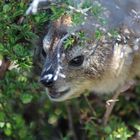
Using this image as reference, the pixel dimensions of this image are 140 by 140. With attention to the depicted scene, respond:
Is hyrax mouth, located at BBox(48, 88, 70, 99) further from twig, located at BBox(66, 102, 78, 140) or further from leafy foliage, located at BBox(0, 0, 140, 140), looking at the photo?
twig, located at BBox(66, 102, 78, 140)

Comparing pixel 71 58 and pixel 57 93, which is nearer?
pixel 71 58

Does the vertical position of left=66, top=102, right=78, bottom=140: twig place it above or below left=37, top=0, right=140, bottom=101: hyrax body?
below

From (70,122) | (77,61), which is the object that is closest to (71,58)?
(77,61)

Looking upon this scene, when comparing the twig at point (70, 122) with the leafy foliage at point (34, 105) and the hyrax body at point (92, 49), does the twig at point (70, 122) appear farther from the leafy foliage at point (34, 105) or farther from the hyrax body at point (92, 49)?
the hyrax body at point (92, 49)

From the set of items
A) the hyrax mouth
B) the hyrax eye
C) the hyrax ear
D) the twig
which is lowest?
the twig

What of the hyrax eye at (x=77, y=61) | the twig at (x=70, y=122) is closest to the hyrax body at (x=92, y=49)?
the hyrax eye at (x=77, y=61)

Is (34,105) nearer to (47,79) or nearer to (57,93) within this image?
(57,93)

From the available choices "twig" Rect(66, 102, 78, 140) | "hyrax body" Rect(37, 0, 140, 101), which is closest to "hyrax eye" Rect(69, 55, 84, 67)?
"hyrax body" Rect(37, 0, 140, 101)

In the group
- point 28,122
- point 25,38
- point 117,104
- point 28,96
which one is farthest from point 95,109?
point 25,38
